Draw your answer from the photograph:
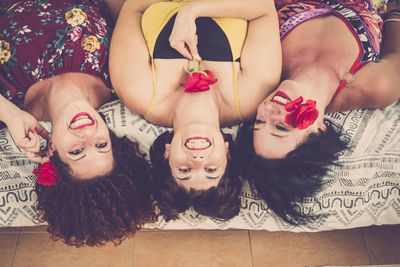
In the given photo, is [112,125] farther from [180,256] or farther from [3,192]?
[180,256]

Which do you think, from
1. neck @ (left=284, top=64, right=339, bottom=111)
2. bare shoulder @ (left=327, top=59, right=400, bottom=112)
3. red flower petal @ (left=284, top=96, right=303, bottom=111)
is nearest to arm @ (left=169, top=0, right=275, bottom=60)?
neck @ (left=284, top=64, right=339, bottom=111)

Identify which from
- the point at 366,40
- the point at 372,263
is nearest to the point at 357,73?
the point at 366,40

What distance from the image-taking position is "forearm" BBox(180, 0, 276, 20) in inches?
51.8

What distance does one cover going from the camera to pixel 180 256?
1702mm

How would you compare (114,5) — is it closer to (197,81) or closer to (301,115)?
(197,81)

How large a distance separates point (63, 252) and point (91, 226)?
59 centimetres

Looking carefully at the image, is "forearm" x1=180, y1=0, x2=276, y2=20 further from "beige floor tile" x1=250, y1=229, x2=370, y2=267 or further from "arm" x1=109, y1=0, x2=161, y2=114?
"beige floor tile" x1=250, y1=229, x2=370, y2=267

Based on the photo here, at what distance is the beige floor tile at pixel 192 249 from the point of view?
1.69 metres

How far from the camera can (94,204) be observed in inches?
48.9

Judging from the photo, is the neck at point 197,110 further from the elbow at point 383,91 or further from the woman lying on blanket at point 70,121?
the elbow at point 383,91

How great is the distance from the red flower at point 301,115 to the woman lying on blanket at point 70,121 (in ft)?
2.19

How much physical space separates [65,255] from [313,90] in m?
1.50

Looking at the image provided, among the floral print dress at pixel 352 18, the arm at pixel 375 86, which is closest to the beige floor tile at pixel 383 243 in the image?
the arm at pixel 375 86

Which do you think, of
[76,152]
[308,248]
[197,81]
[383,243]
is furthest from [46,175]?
[383,243]
